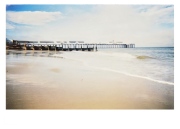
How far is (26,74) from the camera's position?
2893 millimetres

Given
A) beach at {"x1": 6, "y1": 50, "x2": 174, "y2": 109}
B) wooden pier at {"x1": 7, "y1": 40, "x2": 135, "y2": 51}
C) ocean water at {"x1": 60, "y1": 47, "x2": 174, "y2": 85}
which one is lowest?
beach at {"x1": 6, "y1": 50, "x2": 174, "y2": 109}

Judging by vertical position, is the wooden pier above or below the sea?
above

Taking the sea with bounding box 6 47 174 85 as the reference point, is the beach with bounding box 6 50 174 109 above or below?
below

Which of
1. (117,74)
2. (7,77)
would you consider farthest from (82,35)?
(7,77)

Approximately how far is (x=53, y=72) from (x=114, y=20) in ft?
3.21

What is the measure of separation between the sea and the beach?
0.5 inches

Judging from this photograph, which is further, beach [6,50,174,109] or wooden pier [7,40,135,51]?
wooden pier [7,40,135,51]

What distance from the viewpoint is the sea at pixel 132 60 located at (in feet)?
9.41

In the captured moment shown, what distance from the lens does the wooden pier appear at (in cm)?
296

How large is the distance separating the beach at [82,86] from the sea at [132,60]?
12mm

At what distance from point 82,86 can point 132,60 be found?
27.3 inches

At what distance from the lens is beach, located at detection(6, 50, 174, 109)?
2785 mm

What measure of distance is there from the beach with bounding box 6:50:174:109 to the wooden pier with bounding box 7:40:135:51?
98 mm
